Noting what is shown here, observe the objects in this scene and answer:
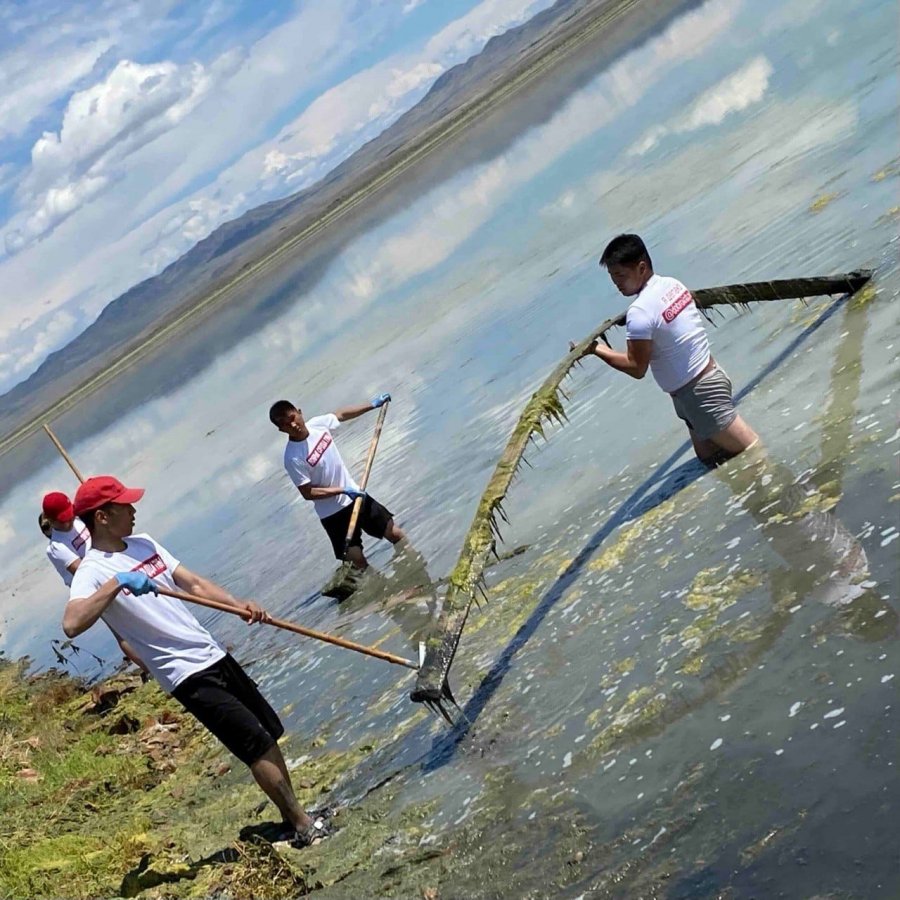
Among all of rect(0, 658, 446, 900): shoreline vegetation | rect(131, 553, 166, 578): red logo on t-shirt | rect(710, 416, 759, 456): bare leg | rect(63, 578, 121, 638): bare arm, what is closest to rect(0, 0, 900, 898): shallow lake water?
rect(710, 416, 759, 456): bare leg

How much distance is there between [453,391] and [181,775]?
10.2 m

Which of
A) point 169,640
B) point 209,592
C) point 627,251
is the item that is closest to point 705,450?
point 627,251

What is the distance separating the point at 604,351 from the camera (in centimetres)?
921

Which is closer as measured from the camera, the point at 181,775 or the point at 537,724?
the point at 537,724

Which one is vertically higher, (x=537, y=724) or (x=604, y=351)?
(x=604, y=351)

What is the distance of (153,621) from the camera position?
6.83m

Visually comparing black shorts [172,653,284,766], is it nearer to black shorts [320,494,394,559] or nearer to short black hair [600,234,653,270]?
short black hair [600,234,653,270]

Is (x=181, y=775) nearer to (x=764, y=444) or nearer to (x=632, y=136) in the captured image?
(x=764, y=444)

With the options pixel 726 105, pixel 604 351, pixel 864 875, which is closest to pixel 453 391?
pixel 604 351

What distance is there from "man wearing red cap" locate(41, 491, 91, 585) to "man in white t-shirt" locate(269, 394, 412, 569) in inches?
87.6

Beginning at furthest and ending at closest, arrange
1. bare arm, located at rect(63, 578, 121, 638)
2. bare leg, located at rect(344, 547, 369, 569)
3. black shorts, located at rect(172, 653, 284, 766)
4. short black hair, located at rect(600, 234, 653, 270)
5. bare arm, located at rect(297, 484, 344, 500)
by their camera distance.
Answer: bare leg, located at rect(344, 547, 369, 569) < bare arm, located at rect(297, 484, 344, 500) < short black hair, located at rect(600, 234, 653, 270) < black shorts, located at rect(172, 653, 284, 766) < bare arm, located at rect(63, 578, 121, 638)

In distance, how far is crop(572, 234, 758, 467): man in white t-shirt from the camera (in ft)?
29.0


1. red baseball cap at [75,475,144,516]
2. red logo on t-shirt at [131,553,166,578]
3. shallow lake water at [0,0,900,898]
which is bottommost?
shallow lake water at [0,0,900,898]

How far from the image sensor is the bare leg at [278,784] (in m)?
6.98
